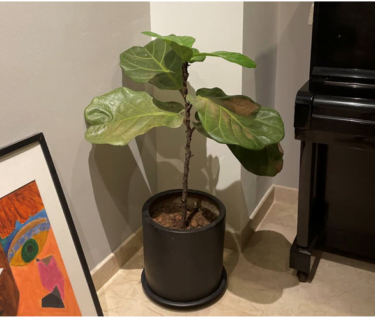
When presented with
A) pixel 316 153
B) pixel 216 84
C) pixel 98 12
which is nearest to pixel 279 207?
pixel 316 153

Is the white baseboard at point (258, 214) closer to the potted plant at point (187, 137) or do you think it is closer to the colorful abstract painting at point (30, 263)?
the potted plant at point (187, 137)

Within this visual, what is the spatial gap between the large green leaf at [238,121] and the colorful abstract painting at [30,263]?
50cm

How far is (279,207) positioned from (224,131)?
0.98 meters

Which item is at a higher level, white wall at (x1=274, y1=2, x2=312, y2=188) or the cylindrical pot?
white wall at (x1=274, y1=2, x2=312, y2=188)

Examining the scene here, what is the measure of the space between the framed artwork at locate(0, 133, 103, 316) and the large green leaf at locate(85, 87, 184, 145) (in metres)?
0.15

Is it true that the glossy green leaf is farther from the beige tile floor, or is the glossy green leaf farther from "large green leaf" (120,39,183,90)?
the beige tile floor

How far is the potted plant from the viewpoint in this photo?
117 centimetres

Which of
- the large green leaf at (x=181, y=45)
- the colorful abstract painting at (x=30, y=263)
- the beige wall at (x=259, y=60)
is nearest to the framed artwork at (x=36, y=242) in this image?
the colorful abstract painting at (x=30, y=263)

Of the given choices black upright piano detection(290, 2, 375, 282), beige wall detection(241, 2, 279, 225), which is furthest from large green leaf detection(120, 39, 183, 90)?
black upright piano detection(290, 2, 375, 282)

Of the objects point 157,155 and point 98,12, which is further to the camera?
point 157,155

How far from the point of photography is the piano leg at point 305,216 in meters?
1.37

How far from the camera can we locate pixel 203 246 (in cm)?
133

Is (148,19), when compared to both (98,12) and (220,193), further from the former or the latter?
(220,193)

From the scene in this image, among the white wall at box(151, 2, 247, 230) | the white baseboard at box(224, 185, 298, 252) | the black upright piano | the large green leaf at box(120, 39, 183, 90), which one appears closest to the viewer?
the black upright piano
